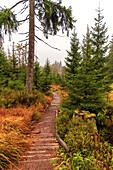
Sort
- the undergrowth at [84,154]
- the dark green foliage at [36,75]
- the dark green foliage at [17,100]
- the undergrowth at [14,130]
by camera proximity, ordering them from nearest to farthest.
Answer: the undergrowth at [84,154] < the undergrowth at [14,130] < the dark green foliage at [17,100] < the dark green foliage at [36,75]

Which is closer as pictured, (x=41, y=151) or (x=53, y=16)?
(x=41, y=151)

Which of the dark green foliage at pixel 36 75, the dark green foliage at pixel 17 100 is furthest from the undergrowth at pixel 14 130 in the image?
the dark green foliage at pixel 36 75

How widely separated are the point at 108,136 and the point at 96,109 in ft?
4.53

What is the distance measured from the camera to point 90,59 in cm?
495

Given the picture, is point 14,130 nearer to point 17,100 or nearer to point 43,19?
point 17,100

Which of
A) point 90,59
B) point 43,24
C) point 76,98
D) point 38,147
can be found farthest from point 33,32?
→ point 38,147

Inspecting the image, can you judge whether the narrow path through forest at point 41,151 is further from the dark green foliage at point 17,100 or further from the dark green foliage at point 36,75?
the dark green foliage at point 36,75

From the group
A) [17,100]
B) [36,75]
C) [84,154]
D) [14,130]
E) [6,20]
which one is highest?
[6,20]

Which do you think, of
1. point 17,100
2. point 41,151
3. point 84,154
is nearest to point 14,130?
point 41,151

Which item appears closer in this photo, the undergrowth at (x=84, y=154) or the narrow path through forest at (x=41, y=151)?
the undergrowth at (x=84, y=154)

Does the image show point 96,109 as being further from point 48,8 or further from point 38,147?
point 48,8

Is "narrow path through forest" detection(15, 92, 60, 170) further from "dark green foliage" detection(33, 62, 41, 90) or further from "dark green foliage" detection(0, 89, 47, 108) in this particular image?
"dark green foliage" detection(33, 62, 41, 90)

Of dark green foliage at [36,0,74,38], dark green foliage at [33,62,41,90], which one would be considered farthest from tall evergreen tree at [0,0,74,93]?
dark green foliage at [33,62,41,90]

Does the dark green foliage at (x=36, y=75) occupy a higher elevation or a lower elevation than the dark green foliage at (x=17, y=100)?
higher
